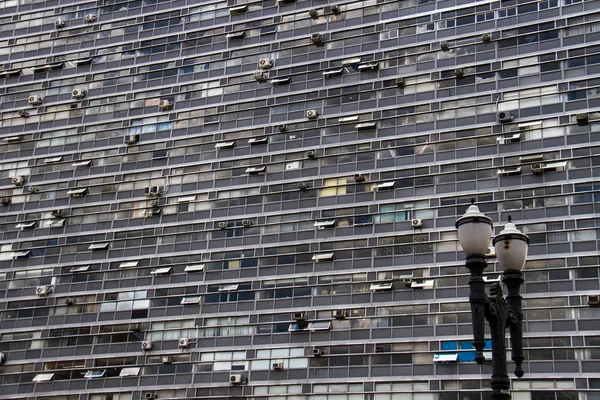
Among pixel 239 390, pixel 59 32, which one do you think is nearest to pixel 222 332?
pixel 239 390

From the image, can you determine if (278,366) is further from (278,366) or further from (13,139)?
(13,139)

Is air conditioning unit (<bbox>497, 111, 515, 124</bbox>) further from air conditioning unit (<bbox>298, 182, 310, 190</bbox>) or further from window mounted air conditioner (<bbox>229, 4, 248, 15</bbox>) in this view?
window mounted air conditioner (<bbox>229, 4, 248, 15</bbox>)

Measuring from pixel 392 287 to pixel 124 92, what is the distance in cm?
2335

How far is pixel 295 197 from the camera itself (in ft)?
174

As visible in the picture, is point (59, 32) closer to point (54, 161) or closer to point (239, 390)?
point (54, 161)

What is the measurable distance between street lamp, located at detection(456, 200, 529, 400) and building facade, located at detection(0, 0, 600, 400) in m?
29.0

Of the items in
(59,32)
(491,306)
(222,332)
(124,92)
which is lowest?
(491,306)

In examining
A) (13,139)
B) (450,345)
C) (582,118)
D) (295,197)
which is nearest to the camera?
(450,345)

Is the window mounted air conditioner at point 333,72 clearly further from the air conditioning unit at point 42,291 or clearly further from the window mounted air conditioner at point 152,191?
the air conditioning unit at point 42,291

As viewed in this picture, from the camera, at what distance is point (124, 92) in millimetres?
60875

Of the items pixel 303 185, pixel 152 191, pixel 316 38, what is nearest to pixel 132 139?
pixel 152 191

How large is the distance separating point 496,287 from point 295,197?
36912 millimetres

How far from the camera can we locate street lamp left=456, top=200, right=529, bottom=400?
15617 millimetres

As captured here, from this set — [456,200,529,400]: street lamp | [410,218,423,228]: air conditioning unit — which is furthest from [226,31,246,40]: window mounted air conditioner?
[456,200,529,400]: street lamp
